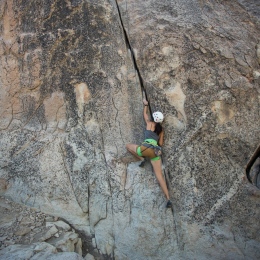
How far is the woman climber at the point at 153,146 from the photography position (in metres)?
4.52

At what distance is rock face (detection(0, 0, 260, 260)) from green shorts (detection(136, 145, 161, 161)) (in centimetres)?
19

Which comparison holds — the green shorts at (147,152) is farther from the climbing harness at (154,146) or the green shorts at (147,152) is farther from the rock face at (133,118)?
the rock face at (133,118)

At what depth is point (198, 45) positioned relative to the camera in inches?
185

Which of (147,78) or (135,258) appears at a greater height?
(147,78)

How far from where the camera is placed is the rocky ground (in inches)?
155

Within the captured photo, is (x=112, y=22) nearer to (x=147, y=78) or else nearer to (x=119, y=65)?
(x=119, y=65)

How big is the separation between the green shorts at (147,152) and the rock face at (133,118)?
0.63ft

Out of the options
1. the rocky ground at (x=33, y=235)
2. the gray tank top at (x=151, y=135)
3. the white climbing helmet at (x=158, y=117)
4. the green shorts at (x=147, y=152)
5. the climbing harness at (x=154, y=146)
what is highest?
the white climbing helmet at (x=158, y=117)

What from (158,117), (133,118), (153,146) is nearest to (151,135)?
(153,146)

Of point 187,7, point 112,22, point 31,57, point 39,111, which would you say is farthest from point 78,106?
point 187,7

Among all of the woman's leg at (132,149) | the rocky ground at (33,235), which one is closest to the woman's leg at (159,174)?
the woman's leg at (132,149)

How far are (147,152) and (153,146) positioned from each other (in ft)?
0.37

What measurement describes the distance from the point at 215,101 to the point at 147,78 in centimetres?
100

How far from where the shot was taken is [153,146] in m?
4.52
